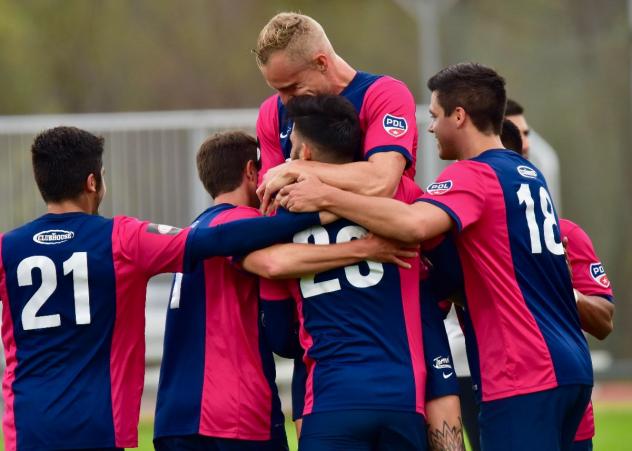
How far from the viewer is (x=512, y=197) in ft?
18.1

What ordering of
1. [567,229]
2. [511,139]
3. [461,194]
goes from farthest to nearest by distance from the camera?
[511,139] → [567,229] → [461,194]

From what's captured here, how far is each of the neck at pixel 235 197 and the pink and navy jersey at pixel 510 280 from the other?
914mm

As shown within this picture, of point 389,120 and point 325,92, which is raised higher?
point 325,92

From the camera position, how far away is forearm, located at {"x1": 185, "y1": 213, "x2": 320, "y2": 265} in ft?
17.9

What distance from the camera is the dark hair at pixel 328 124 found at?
5.48 metres

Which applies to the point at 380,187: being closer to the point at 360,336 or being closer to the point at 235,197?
the point at 360,336

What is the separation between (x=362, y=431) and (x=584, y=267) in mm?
1805

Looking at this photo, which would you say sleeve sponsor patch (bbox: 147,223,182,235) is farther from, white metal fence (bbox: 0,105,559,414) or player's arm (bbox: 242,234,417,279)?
white metal fence (bbox: 0,105,559,414)

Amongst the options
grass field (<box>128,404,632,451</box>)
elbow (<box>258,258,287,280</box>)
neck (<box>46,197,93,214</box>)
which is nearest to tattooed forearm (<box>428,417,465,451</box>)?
elbow (<box>258,258,287,280</box>)

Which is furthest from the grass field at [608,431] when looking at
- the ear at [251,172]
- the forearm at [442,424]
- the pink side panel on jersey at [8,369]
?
the forearm at [442,424]

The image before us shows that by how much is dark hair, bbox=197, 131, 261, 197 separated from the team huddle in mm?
10

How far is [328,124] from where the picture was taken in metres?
5.48

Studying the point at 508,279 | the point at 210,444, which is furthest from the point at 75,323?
the point at 508,279

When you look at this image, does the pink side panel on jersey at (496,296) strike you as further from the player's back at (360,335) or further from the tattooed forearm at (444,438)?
the player's back at (360,335)
